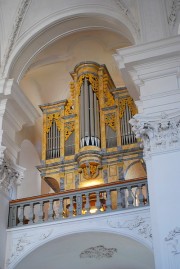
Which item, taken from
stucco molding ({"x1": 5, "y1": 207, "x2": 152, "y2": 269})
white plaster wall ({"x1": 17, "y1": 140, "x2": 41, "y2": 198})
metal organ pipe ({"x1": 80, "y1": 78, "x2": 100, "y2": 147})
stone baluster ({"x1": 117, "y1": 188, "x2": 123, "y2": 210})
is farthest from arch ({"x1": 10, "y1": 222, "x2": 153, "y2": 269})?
white plaster wall ({"x1": 17, "y1": 140, "x2": 41, "y2": 198})

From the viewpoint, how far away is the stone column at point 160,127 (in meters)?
8.06

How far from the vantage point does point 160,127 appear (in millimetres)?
9031

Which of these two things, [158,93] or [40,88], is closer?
[158,93]

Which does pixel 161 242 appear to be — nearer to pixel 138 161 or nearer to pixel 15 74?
pixel 138 161

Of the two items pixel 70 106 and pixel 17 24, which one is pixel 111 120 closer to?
pixel 70 106

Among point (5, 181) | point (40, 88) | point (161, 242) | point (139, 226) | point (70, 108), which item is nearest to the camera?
point (161, 242)

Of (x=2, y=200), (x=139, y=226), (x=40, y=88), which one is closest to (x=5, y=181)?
(x=2, y=200)

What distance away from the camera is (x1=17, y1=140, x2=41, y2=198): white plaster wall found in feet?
45.8

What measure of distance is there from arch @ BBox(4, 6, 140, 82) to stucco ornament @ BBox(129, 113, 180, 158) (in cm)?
267

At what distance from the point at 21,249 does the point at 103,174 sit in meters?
2.87

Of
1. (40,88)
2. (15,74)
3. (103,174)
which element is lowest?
(103,174)

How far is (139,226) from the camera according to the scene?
9.04 m

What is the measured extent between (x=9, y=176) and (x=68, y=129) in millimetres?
2645

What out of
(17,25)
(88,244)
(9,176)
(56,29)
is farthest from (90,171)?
(17,25)
